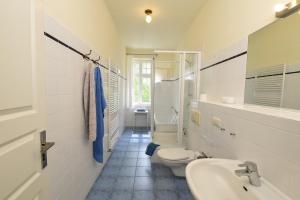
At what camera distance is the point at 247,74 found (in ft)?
4.69

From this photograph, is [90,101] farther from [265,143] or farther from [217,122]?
[265,143]

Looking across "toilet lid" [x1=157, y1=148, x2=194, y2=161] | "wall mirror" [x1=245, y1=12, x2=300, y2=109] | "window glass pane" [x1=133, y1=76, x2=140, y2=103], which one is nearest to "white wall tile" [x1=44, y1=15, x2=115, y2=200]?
"toilet lid" [x1=157, y1=148, x2=194, y2=161]

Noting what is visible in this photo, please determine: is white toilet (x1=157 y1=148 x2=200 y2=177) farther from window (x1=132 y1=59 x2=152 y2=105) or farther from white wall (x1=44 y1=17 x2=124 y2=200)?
window (x1=132 y1=59 x2=152 y2=105)

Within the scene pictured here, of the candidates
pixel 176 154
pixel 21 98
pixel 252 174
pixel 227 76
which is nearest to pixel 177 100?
pixel 176 154

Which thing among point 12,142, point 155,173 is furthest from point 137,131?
point 12,142

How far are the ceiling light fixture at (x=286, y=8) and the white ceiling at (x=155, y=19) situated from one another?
1.56 m

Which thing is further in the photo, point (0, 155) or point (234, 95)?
point (234, 95)

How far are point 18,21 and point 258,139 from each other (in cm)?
135

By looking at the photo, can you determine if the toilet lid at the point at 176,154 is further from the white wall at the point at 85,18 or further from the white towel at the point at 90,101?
the white wall at the point at 85,18

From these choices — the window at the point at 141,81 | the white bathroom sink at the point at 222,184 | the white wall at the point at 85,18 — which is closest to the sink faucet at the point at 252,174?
the white bathroom sink at the point at 222,184

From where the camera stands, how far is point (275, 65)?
113 centimetres

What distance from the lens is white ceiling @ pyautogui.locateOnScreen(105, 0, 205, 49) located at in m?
2.53

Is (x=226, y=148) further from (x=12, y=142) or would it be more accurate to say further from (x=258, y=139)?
(x=12, y=142)

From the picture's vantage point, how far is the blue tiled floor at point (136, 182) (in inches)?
77.9
